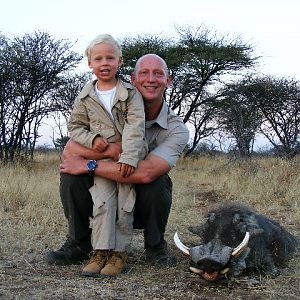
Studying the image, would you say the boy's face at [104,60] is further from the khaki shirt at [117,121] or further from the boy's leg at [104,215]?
the boy's leg at [104,215]

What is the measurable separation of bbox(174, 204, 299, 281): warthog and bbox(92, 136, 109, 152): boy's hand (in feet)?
2.46

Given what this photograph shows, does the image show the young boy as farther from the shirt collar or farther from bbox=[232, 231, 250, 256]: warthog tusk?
bbox=[232, 231, 250, 256]: warthog tusk

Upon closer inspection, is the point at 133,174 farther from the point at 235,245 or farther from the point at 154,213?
the point at 235,245

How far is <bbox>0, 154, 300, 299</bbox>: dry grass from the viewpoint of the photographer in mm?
2967

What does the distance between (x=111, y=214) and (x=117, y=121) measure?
1.93 feet

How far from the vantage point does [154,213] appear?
3.62 metres

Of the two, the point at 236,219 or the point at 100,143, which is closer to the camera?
the point at 236,219

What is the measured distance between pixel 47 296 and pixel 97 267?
550mm

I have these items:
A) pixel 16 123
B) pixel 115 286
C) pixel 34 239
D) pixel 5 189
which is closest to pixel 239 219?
pixel 115 286

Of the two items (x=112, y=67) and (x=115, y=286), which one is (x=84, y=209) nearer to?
(x=115, y=286)

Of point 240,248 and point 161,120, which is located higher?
point 161,120

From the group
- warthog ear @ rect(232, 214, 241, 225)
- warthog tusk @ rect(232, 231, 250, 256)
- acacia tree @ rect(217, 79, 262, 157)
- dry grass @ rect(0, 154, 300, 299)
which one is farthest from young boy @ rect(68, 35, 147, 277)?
acacia tree @ rect(217, 79, 262, 157)

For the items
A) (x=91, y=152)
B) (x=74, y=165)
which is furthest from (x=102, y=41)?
(x=74, y=165)

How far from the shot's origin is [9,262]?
142 inches
